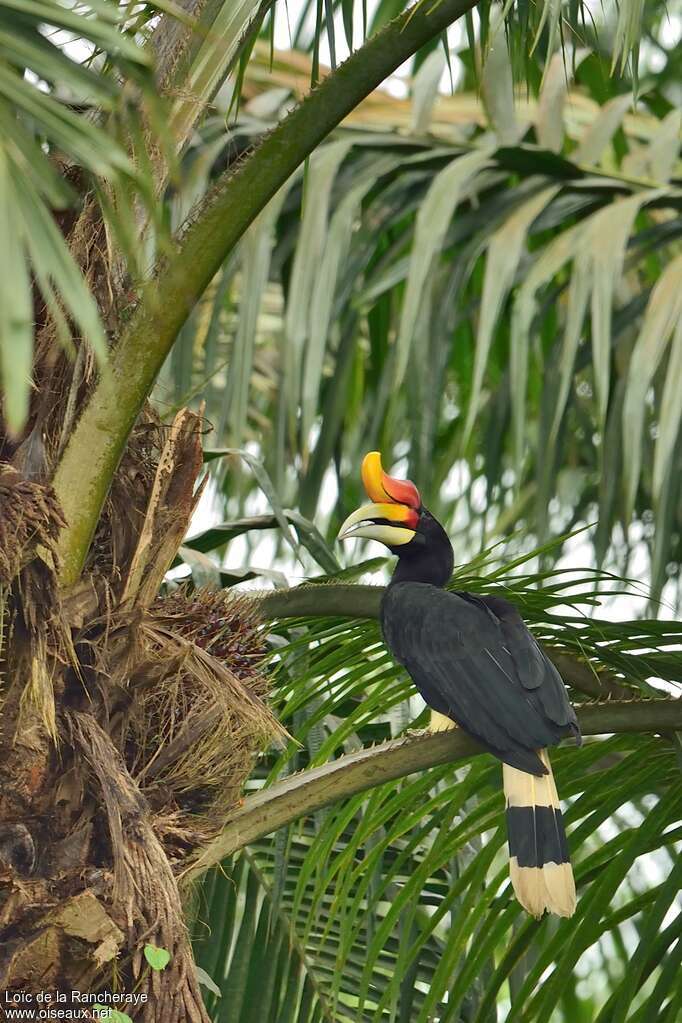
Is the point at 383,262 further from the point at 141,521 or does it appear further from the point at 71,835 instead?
the point at 71,835

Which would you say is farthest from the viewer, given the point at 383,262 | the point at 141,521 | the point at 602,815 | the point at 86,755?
the point at 383,262

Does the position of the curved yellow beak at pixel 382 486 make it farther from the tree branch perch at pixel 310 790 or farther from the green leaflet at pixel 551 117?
the green leaflet at pixel 551 117

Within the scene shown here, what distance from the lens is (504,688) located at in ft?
7.13

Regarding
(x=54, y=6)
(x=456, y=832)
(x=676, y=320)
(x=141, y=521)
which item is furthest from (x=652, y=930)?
(x=676, y=320)

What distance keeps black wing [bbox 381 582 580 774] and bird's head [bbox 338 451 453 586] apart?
23 cm

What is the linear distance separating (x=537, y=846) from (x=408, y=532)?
925 millimetres

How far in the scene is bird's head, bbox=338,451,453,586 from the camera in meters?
2.71

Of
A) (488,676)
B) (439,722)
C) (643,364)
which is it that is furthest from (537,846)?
(643,364)

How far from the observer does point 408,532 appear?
2742 mm

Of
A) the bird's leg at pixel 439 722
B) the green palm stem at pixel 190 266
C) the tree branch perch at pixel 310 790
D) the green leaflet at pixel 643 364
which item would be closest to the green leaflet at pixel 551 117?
the green leaflet at pixel 643 364

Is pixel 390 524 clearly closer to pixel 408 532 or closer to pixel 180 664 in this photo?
pixel 408 532

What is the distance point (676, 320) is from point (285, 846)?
5.81 feet

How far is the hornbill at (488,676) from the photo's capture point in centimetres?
194

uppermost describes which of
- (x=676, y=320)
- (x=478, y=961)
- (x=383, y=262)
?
(x=383, y=262)
